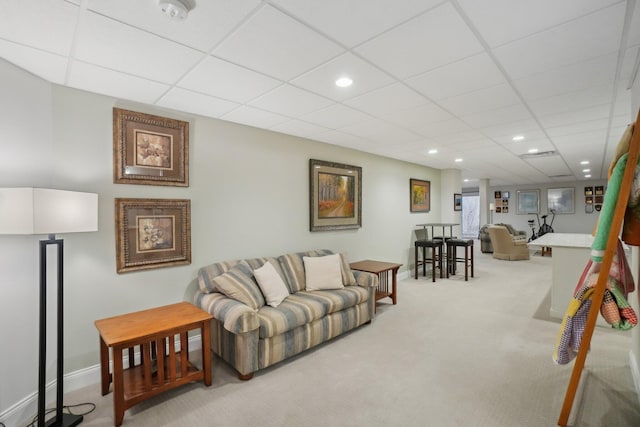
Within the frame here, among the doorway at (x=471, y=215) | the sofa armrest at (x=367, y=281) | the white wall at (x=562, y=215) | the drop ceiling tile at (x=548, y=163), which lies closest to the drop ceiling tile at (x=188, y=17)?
the sofa armrest at (x=367, y=281)

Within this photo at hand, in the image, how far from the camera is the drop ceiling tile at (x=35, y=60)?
1.82 metres

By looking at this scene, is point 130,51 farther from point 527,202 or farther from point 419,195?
point 527,202

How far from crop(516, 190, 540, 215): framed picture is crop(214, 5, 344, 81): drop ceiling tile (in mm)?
12178

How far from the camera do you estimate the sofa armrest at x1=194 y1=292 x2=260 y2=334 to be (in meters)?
2.40

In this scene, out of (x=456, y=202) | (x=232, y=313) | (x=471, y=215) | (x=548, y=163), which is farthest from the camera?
(x=471, y=215)

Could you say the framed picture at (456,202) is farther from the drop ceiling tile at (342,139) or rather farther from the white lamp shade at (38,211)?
the white lamp shade at (38,211)

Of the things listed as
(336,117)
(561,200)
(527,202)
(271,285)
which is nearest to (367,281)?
(271,285)

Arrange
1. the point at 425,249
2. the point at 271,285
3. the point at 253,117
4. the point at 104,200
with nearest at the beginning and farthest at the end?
the point at 104,200
the point at 271,285
the point at 253,117
the point at 425,249

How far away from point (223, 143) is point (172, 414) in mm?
2460

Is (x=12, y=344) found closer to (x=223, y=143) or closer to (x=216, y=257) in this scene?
(x=216, y=257)

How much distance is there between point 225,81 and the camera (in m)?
2.32

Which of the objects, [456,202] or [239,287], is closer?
[239,287]

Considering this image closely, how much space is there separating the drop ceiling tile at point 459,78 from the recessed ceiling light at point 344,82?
444 millimetres

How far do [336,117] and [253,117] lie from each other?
88 cm
